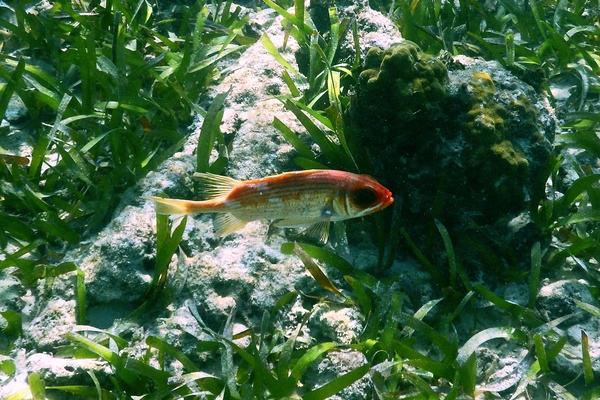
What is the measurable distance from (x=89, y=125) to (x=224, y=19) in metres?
2.38

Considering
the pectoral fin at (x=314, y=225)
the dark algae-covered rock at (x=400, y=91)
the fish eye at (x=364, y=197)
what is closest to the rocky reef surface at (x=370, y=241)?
the dark algae-covered rock at (x=400, y=91)

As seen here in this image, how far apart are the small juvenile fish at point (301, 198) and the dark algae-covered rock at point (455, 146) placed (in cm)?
87

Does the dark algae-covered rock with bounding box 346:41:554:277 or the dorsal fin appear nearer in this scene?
the dorsal fin

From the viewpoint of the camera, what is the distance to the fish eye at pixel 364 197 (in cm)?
286

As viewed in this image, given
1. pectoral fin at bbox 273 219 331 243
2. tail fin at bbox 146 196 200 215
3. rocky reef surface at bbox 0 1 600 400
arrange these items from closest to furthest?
tail fin at bbox 146 196 200 215, pectoral fin at bbox 273 219 331 243, rocky reef surface at bbox 0 1 600 400

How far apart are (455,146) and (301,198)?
1.41 meters

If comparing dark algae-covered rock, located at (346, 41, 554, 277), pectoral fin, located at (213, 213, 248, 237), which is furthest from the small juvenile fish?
dark algae-covered rock, located at (346, 41, 554, 277)

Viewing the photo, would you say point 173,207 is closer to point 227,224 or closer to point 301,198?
point 227,224

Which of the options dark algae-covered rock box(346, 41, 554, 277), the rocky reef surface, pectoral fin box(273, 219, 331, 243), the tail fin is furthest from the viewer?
dark algae-covered rock box(346, 41, 554, 277)

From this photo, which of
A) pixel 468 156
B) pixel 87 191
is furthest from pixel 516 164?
pixel 87 191

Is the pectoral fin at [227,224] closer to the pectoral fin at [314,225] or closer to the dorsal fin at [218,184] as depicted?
the dorsal fin at [218,184]

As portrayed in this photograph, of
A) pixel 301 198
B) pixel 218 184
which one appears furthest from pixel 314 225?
pixel 218 184

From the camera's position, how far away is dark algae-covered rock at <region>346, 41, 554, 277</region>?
3.48 metres

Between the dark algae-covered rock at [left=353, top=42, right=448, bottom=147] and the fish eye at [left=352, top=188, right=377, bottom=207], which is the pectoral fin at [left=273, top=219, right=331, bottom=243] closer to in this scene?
the fish eye at [left=352, top=188, right=377, bottom=207]
